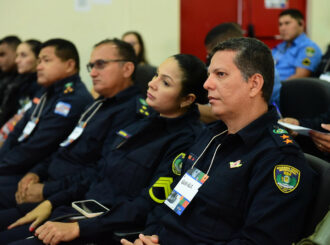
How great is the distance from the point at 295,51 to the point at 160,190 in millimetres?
3114

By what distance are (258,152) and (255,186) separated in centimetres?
10

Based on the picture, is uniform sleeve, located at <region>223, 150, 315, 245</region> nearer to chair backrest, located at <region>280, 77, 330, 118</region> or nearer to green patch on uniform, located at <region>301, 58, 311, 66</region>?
chair backrest, located at <region>280, 77, 330, 118</region>

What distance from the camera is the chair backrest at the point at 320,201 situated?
1049 mm

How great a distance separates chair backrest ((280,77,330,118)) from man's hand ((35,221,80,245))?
1.36 meters

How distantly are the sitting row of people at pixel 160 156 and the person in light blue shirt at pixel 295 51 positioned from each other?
7.72 feet

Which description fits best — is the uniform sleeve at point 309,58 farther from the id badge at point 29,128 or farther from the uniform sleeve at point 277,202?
the uniform sleeve at point 277,202

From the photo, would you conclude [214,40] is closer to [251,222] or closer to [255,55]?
[255,55]

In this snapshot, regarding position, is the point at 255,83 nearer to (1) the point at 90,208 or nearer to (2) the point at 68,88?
(1) the point at 90,208

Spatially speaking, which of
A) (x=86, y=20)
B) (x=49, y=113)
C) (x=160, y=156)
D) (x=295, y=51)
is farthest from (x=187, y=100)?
(x=86, y=20)

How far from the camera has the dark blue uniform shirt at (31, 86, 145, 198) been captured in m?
1.97

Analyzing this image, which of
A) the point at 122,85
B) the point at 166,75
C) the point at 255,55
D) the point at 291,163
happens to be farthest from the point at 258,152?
the point at 122,85

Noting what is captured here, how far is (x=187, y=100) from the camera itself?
1.69 meters

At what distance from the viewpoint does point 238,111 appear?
48.3 inches

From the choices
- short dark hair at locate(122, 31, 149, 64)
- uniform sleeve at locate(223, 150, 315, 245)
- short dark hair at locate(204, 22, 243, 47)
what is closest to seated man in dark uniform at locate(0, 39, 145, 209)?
short dark hair at locate(204, 22, 243, 47)
